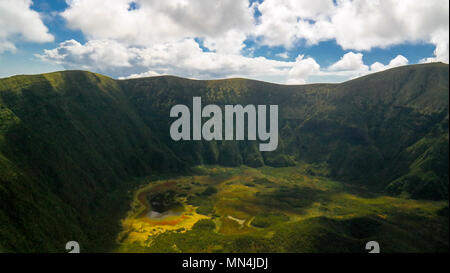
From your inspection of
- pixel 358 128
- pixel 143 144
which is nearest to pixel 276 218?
pixel 143 144

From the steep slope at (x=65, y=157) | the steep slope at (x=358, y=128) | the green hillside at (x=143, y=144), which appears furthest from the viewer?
the steep slope at (x=358, y=128)

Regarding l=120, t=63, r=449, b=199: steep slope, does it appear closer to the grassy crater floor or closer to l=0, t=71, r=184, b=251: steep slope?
the grassy crater floor

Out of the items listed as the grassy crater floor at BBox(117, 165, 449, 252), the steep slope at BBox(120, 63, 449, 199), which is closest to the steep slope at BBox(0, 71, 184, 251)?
the grassy crater floor at BBox(117, 165, 449, 252)

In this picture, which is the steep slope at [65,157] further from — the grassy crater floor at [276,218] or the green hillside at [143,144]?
the grassy crater floor at [276,218]

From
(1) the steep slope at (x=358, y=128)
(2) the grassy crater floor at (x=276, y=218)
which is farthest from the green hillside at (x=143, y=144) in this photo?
(2) the grassy crater floor at (x=276, y=218)
